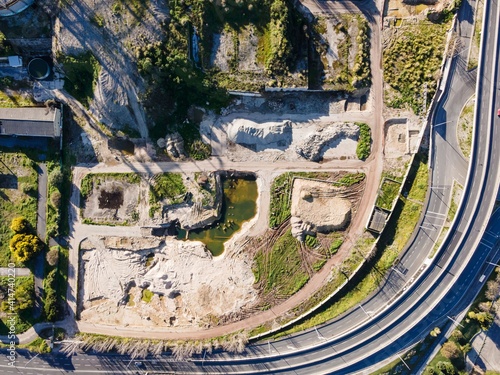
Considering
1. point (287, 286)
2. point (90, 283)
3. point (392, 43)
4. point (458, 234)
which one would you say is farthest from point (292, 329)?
point (392, 43)

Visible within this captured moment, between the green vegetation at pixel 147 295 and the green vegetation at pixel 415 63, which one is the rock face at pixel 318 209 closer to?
the green vegetation at pixel 415 63

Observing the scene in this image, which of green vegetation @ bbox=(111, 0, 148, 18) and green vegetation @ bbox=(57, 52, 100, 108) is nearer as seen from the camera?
green vegetation @ bbox=(111, 0, 148, 18)

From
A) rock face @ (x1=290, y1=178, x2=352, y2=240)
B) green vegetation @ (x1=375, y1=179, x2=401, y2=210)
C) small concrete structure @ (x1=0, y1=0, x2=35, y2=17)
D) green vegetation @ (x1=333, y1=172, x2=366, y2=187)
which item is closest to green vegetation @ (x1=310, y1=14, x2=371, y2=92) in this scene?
green vegetation @ (x1=333, y1=172, x2=366, y2=187)

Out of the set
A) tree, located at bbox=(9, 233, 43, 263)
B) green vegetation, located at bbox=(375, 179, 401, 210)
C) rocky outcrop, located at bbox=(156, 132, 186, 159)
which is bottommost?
tree, located at bbox=(9, 233, 43, 263)

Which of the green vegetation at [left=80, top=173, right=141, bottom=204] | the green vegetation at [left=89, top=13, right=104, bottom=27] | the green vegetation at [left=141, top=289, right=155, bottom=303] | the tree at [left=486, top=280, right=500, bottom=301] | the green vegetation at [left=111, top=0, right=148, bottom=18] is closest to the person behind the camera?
the green vegetation at [left=111, top=0, right=148, bottom=18]

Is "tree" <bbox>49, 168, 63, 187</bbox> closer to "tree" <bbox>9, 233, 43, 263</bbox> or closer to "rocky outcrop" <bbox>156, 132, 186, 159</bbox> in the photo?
"tree" <bbox>9, 233, 43, 263</bbox>

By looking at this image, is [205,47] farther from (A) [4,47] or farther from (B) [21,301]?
(B) [21,301]

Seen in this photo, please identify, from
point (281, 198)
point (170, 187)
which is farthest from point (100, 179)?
point (281, 198)
